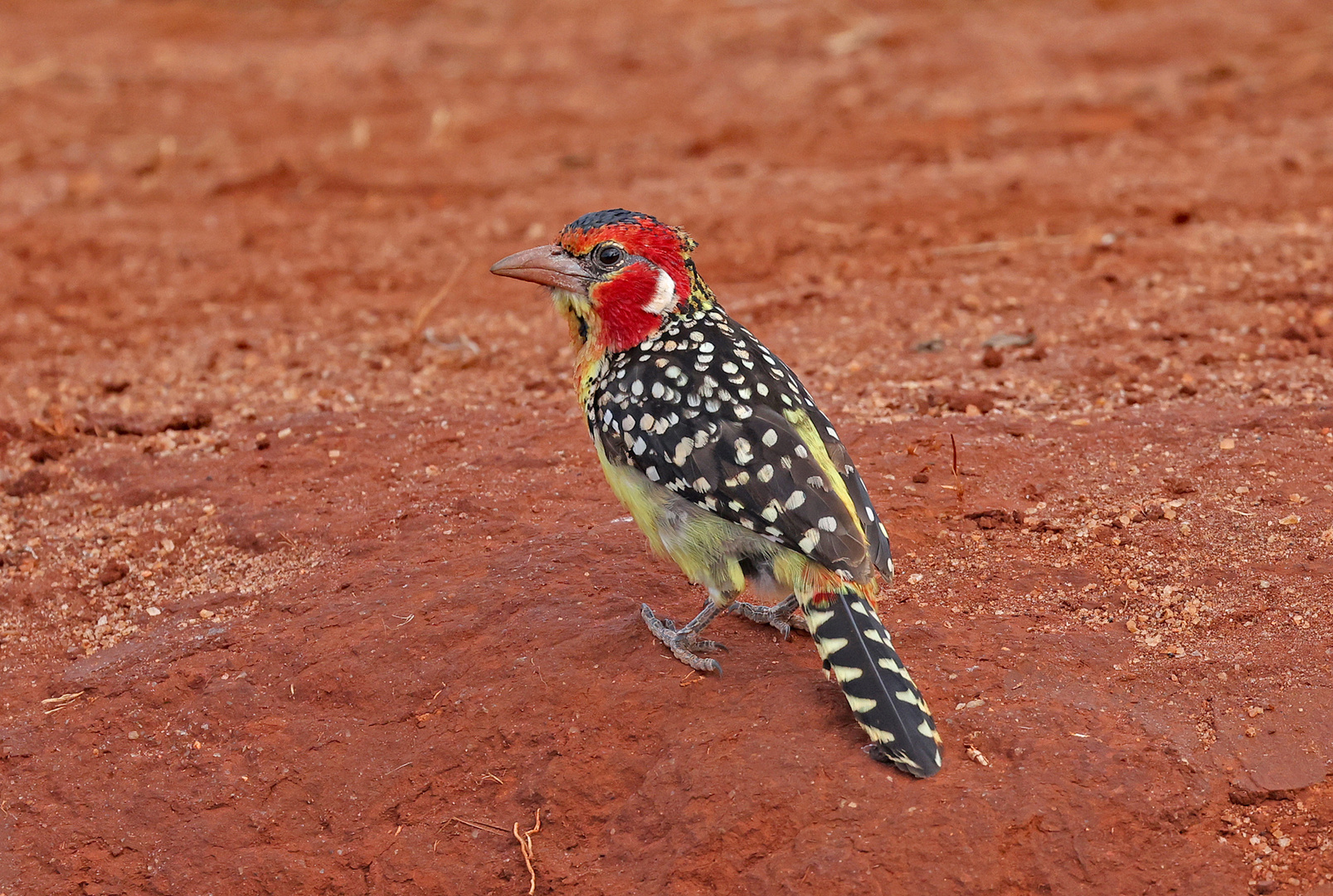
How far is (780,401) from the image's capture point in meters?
4.29

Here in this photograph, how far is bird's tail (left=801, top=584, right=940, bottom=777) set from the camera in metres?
3.67

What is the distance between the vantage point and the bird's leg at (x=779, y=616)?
14.9ft

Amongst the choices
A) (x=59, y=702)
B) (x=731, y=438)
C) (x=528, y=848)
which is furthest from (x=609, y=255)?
(x=59, y=702)

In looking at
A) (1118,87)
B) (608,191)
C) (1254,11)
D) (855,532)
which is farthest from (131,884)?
(1254,11)

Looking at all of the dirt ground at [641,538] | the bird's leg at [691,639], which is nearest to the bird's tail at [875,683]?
the dirt ground at [641,538]

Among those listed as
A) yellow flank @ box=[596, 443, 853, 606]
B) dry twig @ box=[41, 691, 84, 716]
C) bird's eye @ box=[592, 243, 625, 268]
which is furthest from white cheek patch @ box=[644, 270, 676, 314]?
dry twig @ box=[41, 691, 84, 716]

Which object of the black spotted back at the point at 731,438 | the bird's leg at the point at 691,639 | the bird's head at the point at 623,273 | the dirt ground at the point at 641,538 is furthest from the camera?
the bird's head at the point at 623,273

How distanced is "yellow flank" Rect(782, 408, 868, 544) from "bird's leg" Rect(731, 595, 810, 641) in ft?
1.87

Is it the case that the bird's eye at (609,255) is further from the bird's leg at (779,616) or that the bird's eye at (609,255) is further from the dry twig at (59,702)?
the dry twig at (59,702)

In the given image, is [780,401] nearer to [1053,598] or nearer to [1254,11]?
[1053,598]

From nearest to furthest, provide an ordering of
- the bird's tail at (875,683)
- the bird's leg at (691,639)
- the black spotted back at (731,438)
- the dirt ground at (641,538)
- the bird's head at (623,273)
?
the bird's tail at (875,683), the dirt ground at (641,538), the black spotted back at (731,438), the bird's leg at (691,639), the bird's head at (623,273)

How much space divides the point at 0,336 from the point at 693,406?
19.0 feet

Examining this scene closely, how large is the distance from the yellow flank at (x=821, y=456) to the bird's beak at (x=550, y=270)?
905mm

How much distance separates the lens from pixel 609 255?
4.50 metres
